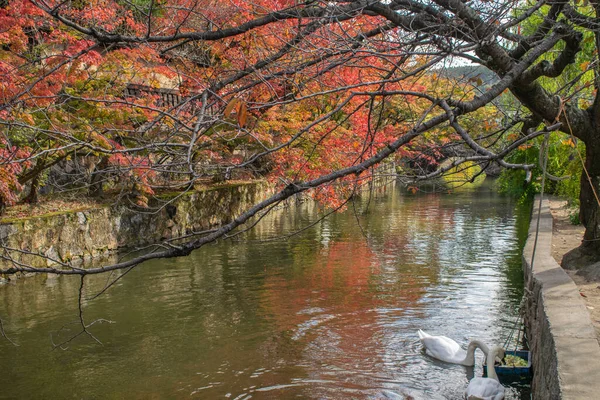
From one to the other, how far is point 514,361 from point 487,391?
31.6 inches

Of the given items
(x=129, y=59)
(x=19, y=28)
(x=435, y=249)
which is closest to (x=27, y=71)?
(x=19, y=28)

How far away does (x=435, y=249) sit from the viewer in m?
14.8

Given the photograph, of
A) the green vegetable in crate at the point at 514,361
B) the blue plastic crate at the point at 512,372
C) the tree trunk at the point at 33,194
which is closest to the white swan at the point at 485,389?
the blue plastic crate at the point at 512,372

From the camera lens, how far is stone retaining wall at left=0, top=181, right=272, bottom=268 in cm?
1260

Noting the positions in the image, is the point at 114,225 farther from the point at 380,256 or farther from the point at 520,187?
the point at 520,187

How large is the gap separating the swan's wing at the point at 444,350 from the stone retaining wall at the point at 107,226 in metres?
4.90

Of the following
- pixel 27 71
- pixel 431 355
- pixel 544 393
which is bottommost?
pixel 431 355

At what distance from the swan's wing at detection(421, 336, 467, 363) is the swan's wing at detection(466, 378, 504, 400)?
1.51 metres

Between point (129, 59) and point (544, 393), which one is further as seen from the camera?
point (129, 59)

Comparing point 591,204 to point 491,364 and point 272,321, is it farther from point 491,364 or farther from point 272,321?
point 272,321

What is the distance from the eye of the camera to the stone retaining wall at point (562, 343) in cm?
382

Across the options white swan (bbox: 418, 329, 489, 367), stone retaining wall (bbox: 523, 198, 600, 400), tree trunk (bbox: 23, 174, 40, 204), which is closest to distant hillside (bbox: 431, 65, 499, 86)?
stone retaining wall (bbox: 523, 198, 600, 400)

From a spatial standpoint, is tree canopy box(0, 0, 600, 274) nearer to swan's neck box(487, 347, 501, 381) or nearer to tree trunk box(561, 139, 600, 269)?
tree trunk box(561, 139, 600, 269)

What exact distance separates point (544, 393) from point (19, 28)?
370 inches
